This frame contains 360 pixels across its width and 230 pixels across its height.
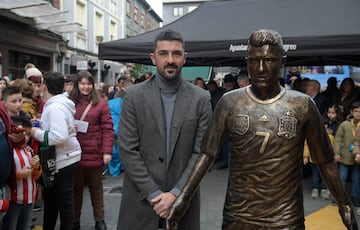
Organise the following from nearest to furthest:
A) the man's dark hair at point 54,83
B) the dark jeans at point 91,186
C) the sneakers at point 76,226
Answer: the man's dark hair at point 54,83 < the dark jeans at point 91,186 < the sneakers at point 76,226

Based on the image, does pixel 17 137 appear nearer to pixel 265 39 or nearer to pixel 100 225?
pixel 100 225

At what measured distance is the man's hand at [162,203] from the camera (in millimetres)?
2107

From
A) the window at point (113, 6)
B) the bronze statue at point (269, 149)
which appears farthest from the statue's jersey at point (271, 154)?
the window at point (113, 6)

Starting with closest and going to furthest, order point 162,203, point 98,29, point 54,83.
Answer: point 162,203 → point 54,83 → point 98,29

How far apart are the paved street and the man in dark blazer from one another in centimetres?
198

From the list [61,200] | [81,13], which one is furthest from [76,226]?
[81,13]

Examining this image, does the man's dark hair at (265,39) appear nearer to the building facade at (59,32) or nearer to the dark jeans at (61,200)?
the dark jeans at (61,200)

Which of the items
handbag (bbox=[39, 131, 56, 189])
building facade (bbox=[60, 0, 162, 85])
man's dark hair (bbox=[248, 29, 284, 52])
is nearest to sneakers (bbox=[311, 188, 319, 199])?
handbag (bbox=[39, 131, 56, 189])

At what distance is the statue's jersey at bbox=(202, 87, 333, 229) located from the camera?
69.0 inches

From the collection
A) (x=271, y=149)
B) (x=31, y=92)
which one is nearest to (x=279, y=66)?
(x=271, y=149)

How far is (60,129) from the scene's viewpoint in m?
3.12

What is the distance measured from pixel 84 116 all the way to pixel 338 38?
3283 millimetres

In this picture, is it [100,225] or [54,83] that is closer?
[54,83]

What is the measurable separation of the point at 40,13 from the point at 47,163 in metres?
8.18
